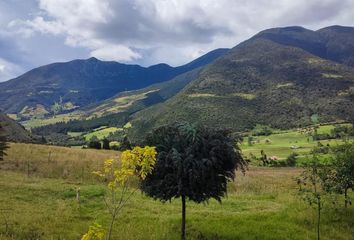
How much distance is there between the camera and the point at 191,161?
14.7m

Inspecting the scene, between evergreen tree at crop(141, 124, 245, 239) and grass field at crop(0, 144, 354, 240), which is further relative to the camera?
grass field at crop(0, 144, 354, 240)

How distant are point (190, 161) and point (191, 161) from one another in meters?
0.04

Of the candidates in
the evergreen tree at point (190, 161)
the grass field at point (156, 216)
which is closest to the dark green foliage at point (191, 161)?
the evergreen tree at point (190, 161)

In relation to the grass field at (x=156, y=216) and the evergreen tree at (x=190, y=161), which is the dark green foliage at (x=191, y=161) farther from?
the grass field at (x=156, y=216)

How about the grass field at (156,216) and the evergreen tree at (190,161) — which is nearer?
the evergreen tree at (190,161)

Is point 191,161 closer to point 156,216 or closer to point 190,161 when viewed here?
point 190,161

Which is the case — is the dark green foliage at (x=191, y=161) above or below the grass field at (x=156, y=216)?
above

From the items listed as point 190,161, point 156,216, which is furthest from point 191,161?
point 156,216

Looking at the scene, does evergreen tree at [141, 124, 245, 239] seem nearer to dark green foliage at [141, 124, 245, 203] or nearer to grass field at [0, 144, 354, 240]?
dark green foliage at [141, 124, 245, 203]

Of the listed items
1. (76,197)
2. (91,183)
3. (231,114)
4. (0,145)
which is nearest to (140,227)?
(76,197)

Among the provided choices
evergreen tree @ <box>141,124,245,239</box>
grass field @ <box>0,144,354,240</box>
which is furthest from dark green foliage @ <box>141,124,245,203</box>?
grass field @ <box>0,144,354,240</box>

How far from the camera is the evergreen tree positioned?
14.7 metres

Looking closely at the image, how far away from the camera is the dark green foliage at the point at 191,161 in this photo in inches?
579

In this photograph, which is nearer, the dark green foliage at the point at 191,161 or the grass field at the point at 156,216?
the dark green foliage at the point at 191,161
